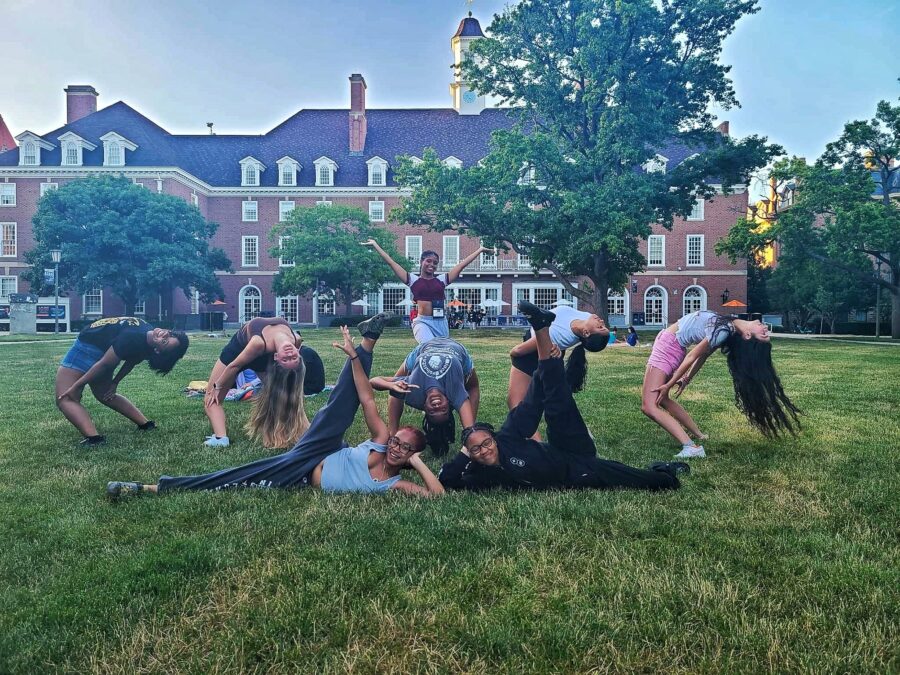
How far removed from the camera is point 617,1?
23.4 metres

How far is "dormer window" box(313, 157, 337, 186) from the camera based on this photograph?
163 feet

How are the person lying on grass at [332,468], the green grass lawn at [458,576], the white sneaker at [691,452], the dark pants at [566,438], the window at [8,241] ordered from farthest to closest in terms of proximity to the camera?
the window at [8,241] < the white sneaker at [691,452] < the dark pants at [566,438] < the person lying on grass at [332,468] < the green grass lawn at [458,576]

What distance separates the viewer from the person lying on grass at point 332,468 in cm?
452

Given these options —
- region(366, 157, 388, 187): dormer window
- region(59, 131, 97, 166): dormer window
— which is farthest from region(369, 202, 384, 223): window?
region(59, 131, 97, 166): dormer window

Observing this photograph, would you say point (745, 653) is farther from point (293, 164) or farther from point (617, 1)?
point (293, 164)

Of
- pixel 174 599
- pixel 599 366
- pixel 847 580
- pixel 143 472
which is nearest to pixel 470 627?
pixel 174 599

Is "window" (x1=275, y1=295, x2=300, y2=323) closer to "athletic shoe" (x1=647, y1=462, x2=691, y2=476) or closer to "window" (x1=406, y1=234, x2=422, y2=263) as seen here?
"window" (x1=406, y1=234, x2=422, y2=263)

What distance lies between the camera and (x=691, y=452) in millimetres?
5836

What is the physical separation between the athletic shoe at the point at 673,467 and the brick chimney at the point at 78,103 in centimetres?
5607

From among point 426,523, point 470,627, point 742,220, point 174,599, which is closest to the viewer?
point 470,627

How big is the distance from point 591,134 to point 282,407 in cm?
2392

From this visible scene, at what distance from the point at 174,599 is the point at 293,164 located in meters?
50.7

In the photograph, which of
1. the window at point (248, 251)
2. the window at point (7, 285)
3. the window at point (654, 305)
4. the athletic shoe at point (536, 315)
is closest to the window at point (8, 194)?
the window at point (7, 285)

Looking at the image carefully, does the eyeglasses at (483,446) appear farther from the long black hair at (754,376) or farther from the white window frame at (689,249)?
the white window frame at (689,249)
